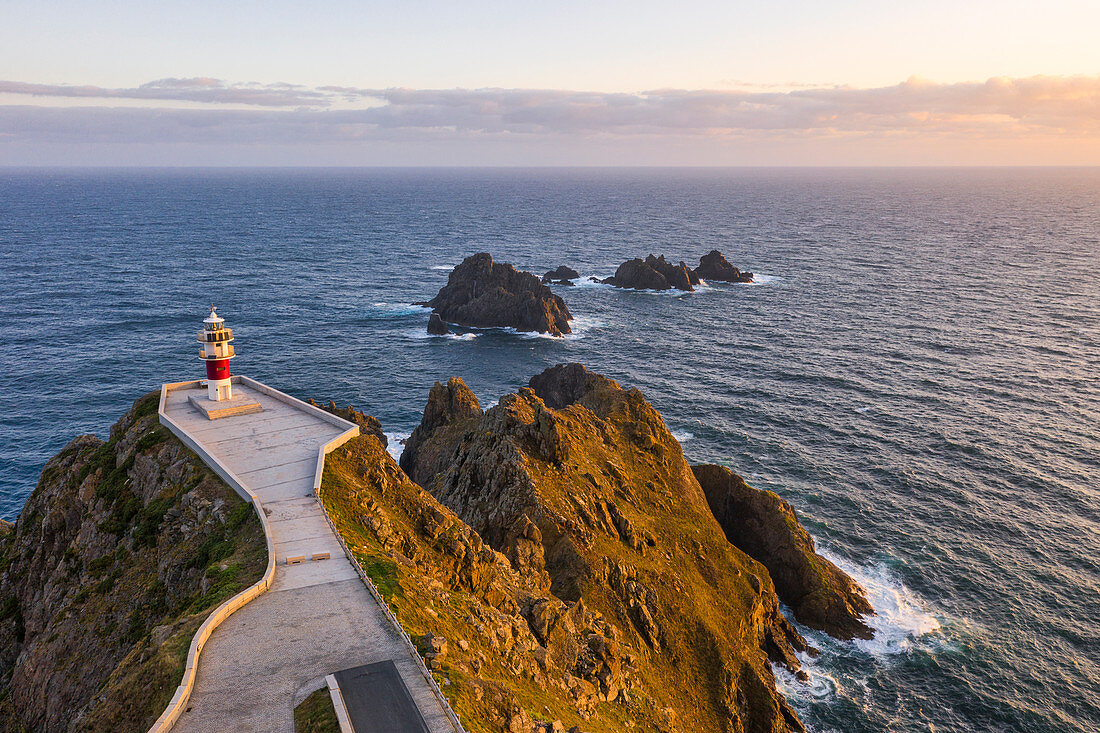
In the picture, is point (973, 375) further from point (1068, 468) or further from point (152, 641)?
point (152, 641)

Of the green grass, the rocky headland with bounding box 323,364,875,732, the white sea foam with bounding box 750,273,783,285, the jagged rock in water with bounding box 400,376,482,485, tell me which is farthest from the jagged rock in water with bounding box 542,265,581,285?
the green grass

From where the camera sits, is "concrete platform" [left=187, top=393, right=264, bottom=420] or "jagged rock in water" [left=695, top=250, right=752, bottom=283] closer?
"concrete platform" [left=187, top=393, right=264, bottom=420]

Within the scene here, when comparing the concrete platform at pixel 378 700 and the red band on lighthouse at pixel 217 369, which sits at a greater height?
the red band on lighthouse at pixel 217 369

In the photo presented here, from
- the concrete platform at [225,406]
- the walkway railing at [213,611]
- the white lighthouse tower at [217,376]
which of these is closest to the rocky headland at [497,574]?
the walkway railing at [213,611]

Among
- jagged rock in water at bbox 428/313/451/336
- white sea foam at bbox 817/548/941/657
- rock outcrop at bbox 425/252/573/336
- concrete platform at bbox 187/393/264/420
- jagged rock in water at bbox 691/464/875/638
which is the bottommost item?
white sea foam at bbox 817/548/941/657

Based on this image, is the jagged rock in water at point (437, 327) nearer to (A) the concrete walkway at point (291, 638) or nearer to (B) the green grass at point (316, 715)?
(A) the concrete walkway at point (291, 638)

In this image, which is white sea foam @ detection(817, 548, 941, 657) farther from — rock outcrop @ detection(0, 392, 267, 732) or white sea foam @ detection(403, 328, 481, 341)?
white sea foam @ detection(403, 328, 481, 341)
